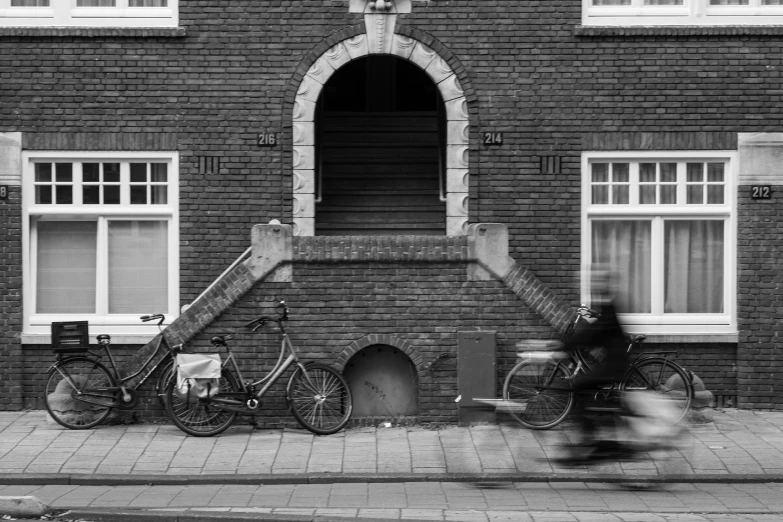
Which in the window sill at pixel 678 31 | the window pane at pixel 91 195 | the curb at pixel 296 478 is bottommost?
the curb at pixel 296 478

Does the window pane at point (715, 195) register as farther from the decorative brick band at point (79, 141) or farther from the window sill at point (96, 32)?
the decorative brick band at point (79, 141)

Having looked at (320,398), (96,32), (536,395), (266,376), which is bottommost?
(320,398)

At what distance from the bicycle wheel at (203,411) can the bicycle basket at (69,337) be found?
1.17 metres

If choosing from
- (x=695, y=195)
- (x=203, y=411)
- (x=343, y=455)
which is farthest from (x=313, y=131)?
(x=695, y=195)

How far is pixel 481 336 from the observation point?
1204 centimetres

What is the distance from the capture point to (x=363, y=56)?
1321 centimetres

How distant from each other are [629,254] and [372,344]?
11.8 ft

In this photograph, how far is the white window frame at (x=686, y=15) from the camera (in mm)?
13312

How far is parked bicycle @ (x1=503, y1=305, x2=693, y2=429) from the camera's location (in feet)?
31.1

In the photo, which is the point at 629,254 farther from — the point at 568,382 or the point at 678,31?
the point at 568,382


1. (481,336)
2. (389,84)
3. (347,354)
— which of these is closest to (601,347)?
(481,336)

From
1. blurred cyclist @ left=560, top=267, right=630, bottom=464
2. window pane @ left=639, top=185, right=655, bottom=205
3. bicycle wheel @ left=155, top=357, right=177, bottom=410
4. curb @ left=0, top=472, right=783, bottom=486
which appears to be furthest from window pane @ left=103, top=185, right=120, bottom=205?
blurred cyclist @ left=560, top=267, right=630, bottom=464

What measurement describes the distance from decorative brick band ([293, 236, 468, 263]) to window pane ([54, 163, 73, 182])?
3188mm

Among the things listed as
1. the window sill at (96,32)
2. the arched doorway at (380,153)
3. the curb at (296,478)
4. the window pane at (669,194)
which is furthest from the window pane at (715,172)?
the window sill at (96,32)
